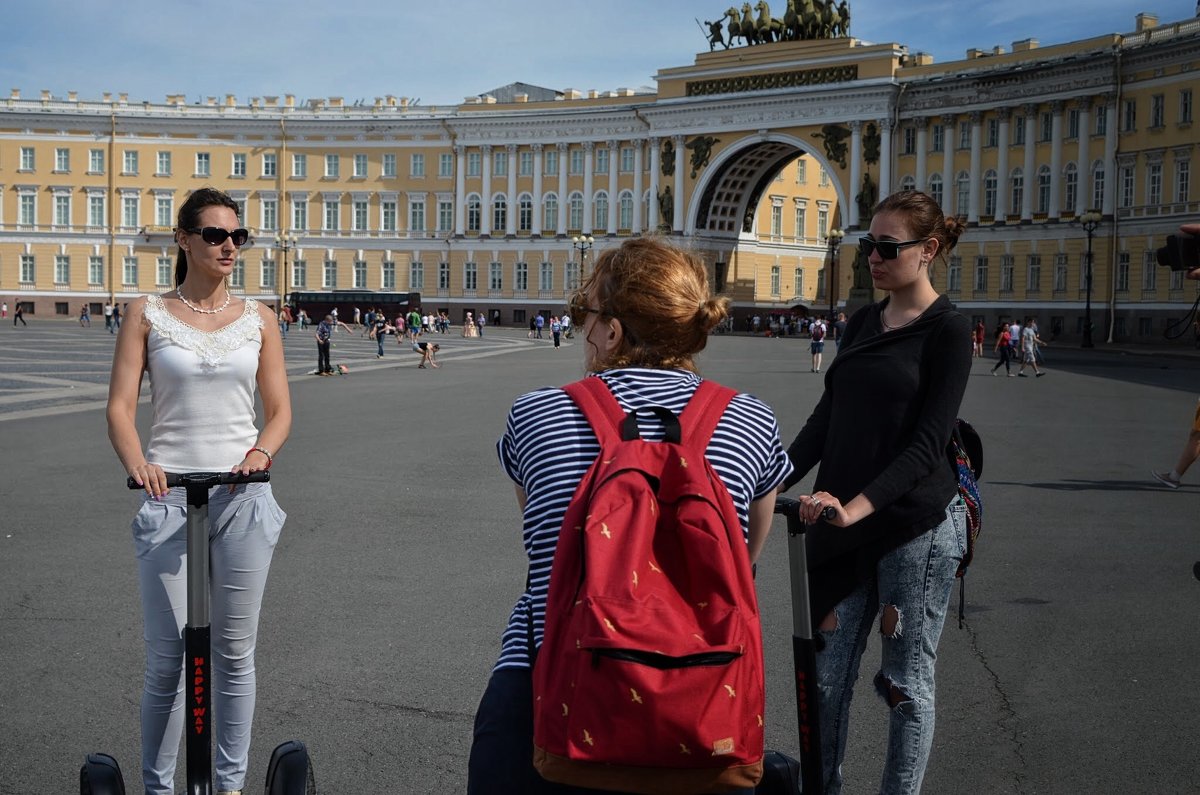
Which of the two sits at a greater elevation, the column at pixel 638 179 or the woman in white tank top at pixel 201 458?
the column at pixel 638 179

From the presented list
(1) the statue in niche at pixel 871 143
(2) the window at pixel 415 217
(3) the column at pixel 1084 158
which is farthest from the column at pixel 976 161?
(2) the window at pixel 415 217

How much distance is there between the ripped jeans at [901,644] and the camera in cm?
399

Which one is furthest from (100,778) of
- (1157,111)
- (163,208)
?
(163,208)

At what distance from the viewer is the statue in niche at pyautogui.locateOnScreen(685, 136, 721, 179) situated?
254 feet

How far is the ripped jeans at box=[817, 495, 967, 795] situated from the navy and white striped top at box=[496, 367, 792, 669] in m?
1.23

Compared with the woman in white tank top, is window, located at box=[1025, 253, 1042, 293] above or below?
above

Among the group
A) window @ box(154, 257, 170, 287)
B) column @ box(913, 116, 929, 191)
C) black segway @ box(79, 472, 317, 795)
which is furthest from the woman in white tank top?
window @ box(154, 257, 170, 287)

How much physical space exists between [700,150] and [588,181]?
26.3ft

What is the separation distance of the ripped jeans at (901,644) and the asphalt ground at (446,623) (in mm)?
847

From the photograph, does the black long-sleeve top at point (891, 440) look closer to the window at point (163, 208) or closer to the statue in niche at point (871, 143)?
the statue in niche at point (871, 143)

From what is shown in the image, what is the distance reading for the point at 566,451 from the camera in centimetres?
271

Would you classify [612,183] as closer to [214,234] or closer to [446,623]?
[446,623]

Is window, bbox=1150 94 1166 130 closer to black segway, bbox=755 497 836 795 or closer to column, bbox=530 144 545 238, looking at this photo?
column, bbox=530 144 545 238

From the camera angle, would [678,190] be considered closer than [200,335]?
No
